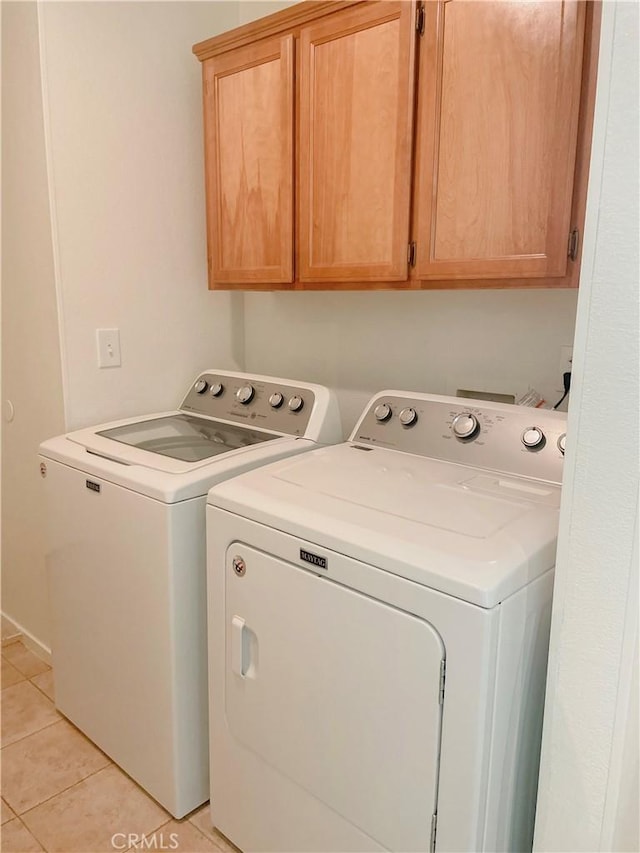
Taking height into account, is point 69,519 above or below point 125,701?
above

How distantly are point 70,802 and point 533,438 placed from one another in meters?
1.58

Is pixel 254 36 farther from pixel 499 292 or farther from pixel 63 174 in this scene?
pixel 499 292

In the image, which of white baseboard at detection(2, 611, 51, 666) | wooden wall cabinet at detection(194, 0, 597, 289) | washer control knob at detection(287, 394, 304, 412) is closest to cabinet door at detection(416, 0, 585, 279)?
wooden wall cabinet at detection(194, 0, 597, 289)

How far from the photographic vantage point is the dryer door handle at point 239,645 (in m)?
1.41

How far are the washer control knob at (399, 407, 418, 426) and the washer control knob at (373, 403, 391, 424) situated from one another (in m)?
0.05

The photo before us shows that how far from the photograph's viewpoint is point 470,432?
1.61 meters

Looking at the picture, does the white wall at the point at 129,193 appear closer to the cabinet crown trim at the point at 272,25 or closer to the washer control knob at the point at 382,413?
the cabinet crown trim at the point at 272,25

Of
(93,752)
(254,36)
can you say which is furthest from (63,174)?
(93,752)

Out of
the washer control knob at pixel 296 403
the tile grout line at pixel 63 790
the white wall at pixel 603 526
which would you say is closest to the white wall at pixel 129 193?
the washer control knob at pixel 296 403

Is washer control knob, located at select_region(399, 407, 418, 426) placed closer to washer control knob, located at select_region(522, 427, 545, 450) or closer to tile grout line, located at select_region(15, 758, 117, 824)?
washer control knob, located at select_region(522, 427, 545, 450)

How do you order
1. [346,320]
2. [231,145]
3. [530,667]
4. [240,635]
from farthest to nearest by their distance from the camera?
[346,320] → [231,145] → [240,635] → [530,667]

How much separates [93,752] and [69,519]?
730mm

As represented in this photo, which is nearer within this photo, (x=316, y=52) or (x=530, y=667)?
(x=530, y=667)

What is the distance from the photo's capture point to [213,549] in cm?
146
